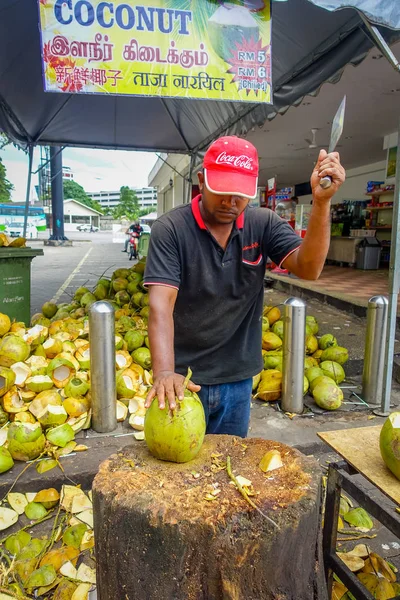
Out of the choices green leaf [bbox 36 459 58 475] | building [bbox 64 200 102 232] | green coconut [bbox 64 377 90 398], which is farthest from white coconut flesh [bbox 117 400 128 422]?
building [bbox 64 200 102 232]

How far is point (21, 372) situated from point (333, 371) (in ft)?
8.82

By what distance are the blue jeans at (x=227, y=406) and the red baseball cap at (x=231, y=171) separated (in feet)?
3.23

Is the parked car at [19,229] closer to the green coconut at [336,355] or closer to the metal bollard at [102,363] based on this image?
the green coconut at [336,355]

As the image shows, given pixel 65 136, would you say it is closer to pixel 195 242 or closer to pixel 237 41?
pixel 237 41

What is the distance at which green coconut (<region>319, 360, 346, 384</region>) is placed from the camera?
12.8 ft

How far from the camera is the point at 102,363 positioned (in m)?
3.03

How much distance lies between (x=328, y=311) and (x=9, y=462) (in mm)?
5145

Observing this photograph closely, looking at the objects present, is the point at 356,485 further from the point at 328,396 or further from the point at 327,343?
the point at 327,343

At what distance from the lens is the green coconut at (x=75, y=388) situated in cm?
318

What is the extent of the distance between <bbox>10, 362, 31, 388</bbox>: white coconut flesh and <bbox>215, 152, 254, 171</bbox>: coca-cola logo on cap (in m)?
2.39

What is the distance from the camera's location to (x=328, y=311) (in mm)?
6578

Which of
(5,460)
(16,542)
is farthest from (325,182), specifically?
(5,460)

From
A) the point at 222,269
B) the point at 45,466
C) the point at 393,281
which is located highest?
the point at 222,269

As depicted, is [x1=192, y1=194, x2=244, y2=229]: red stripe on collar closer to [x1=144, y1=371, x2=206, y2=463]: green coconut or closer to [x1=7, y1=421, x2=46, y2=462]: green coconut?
[x1=144, y1=371, x2=206, y2=463]: green coconut
